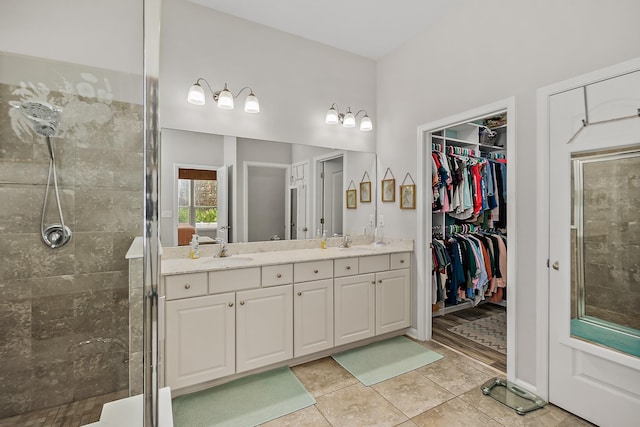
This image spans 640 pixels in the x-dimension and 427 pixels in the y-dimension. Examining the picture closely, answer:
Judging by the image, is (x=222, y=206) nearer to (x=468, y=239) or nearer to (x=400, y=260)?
(x=400, y=260)

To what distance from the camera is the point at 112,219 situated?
5.42 feet

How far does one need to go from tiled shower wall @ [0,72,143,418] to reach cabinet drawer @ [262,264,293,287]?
875 millimetres

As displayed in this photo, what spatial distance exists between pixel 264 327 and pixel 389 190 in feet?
5.96

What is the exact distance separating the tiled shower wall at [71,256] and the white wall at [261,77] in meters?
0.82

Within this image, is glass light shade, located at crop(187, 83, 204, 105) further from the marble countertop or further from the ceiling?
the marble countertop

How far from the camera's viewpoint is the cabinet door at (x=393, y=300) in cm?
277

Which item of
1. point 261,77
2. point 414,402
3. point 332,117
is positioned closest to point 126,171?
→ point 261,77

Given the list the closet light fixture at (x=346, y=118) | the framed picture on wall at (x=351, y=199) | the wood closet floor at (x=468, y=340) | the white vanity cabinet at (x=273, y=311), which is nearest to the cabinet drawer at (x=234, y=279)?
the white vanity cabinet at (x=273, y=311)

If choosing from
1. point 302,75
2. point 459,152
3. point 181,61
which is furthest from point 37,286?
point 459,152

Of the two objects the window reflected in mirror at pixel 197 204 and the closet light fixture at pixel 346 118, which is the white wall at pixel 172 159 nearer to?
the window reflected in mirror at pixel 197 204

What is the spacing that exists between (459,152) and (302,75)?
1975 mm

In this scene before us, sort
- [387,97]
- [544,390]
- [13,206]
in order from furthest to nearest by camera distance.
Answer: [387,97]
[544,390]
[13,206]

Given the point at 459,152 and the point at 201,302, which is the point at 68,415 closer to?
the point at 201,302

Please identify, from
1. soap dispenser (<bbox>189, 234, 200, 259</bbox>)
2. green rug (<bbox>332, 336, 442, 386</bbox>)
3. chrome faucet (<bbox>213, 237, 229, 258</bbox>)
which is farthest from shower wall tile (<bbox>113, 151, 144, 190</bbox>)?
green rug (<bbox>332, 336, 442, 386</bbox>)
